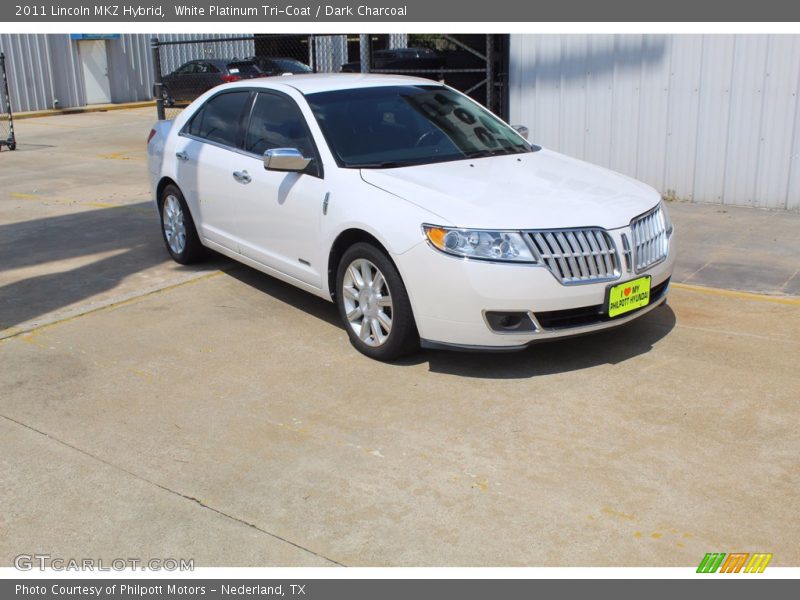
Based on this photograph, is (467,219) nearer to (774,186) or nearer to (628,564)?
(628,564)

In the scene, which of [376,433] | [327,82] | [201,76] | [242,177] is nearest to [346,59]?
[201,76]

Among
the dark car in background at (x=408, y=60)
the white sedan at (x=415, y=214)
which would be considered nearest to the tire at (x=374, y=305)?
the white sedan at (x=415, y=214)

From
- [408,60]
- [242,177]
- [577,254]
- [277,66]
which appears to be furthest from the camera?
[277,66]

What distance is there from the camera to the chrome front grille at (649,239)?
5.46m

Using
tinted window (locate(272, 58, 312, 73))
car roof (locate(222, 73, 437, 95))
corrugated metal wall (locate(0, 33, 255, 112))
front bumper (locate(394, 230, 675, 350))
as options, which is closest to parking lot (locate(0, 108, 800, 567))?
front bumper (locate(394, 230, 675, 350))

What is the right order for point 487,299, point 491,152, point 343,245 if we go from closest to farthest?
point 487,299, point 343,245, point 491,152

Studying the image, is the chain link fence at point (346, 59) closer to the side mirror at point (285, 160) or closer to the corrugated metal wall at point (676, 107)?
the corrugated metal wall at point (676, 107)

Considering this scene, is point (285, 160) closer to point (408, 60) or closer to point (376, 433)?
point (376, 433)

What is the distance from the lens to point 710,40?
9820 mm

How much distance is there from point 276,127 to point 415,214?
5.72 ft

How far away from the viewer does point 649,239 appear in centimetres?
563

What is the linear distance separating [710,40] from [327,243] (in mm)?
5997

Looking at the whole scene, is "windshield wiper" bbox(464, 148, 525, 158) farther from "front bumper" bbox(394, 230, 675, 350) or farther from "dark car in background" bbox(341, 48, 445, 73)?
"dark car in background" bbox(341, 48, 445, 73)

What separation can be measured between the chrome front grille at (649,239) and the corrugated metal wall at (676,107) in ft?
14.6
